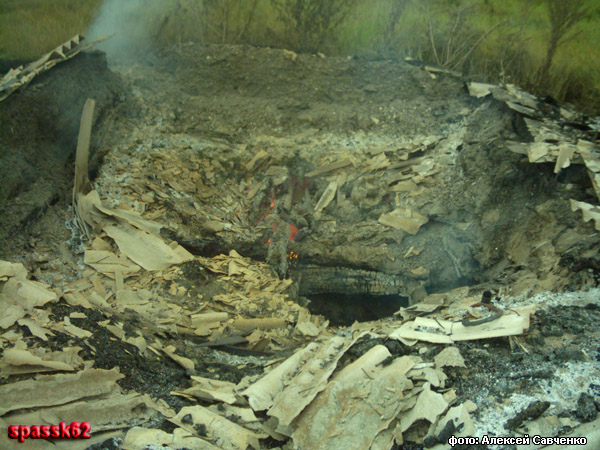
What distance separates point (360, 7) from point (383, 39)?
0.62m

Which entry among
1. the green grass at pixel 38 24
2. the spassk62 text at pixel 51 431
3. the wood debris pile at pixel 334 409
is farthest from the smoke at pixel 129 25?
the spassk62 text at pixel 51 431

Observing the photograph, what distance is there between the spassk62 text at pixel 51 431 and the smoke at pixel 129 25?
20.0 feet

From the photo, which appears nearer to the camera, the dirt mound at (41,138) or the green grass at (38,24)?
the dirt mound at (41,138)

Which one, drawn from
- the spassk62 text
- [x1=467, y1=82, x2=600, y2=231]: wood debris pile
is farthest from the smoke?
the spassk62 text

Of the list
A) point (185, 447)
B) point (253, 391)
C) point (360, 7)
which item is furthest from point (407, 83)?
point (185, 447)

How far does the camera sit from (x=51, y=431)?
2904 mm

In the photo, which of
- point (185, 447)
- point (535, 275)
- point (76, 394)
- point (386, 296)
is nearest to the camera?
point (185, 447)

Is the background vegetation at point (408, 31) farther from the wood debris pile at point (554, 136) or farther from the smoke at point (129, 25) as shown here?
the wood debris pile at point (554, 136)

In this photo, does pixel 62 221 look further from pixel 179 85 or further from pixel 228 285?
pixel 179 85

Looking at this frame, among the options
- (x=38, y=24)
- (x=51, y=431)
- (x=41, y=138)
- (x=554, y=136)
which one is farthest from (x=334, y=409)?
(x=38, y=24)

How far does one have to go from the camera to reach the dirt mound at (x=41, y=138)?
495cm

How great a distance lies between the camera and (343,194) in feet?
21.8

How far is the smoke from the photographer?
750 centimetres

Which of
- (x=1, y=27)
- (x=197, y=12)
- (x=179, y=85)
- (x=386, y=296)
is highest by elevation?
(x=1, y=27)
